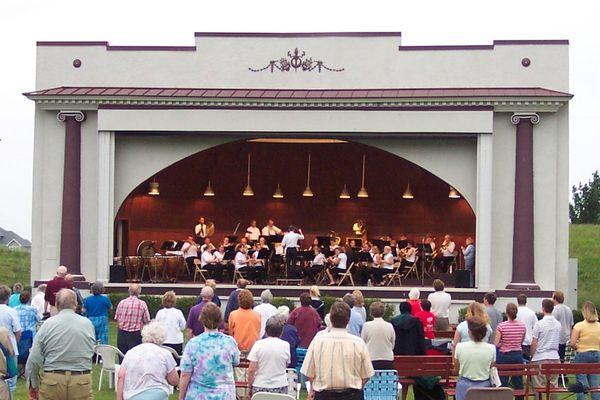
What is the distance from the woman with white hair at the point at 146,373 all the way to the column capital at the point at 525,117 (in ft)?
61.7

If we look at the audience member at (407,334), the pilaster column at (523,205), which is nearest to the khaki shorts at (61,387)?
the audience member at (407,334)

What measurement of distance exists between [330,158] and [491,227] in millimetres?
7654

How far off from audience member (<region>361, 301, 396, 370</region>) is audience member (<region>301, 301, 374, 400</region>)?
3.32 meters

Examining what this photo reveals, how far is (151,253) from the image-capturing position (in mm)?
31266

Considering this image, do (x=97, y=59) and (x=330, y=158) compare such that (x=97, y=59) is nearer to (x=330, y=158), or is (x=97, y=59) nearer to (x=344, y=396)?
(x=330, y=158)

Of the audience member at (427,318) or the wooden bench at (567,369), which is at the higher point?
the audience member at (427,318)

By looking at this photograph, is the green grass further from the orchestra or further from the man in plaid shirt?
the man in plaid shirt

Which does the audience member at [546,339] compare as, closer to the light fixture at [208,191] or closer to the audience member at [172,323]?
the audience member at [172,323]

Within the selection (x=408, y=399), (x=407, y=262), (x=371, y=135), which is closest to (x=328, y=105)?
(x=371, y=135)

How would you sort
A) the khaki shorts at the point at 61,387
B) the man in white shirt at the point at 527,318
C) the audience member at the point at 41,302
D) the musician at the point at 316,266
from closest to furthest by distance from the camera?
the khaki shorts at the point at 61,387 < the man in white shirt at the point at 527,318 < the audience member at the point at 41,302 < the musician at the point at 316,266

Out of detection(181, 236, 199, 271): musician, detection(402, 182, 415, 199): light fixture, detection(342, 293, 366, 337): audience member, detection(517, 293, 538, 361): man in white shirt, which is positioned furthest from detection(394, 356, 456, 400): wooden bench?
detection(402, 182, 415, 199): light fixture

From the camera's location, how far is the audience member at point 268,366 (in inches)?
484

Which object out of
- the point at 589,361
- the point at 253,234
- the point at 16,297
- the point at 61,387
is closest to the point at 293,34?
the point at 253,234

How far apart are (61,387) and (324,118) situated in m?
18.2
